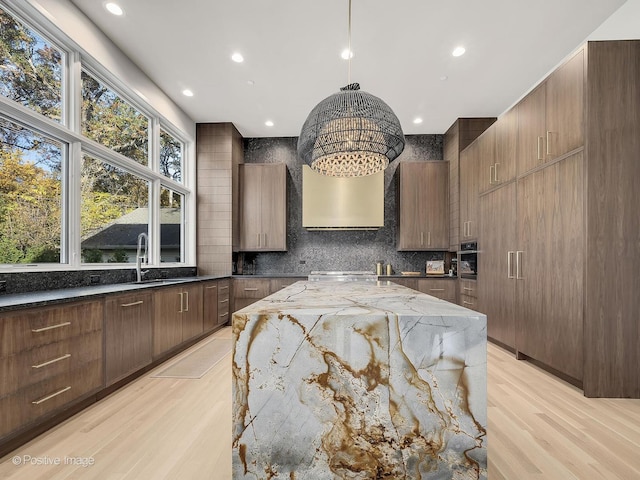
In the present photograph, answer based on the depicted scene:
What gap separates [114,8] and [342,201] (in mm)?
3436

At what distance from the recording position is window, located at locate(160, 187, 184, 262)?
4465 mm

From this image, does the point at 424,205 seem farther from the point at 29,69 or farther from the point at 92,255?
the point at 29,69

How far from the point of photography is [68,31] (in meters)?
2.70

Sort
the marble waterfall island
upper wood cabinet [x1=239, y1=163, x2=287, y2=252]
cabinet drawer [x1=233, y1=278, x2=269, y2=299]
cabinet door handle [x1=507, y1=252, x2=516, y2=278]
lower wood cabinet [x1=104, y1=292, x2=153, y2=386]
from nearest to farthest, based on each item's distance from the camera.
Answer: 1. the marble waterfall island
2. lower wood cabinet [x1=104, y1=292, x2=153, y2=386]
3. cabinet door handle [x1=507, y1=252, x2=516, y2=278]
4. cabinet drawer [x1=233, y1=278, x2=269, y2=299]
5. upper wood cabinet [x1=239, y1=163, x2=287, y2=252]

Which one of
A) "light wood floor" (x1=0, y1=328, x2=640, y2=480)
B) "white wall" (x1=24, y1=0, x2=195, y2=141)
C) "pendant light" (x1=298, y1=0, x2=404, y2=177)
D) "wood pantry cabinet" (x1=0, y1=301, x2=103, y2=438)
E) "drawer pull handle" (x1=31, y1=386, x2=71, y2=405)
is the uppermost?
"white wall" (x1=24, y1=0, x2=195, y2=141)

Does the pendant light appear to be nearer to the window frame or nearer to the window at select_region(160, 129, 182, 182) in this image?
the window frame

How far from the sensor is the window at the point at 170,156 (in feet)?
14.7

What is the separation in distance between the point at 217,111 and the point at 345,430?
455 centimetres

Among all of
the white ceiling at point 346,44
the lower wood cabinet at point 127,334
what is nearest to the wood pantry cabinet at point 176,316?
the lower wood cabinet at point 127,334

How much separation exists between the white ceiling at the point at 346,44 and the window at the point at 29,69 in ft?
1.67

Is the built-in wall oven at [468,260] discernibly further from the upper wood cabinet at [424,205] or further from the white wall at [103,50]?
the white wall at [103,50]

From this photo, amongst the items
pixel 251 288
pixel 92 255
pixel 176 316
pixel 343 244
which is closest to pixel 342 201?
pixel 343 244

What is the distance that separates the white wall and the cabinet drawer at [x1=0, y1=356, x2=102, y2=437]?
8.63ft

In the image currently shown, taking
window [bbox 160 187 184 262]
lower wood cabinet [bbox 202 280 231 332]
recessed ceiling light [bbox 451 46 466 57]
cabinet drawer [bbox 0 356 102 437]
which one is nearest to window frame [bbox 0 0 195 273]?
window [bbox 160 187 184 262]
